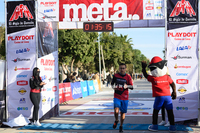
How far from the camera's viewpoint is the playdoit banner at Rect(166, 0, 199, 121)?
9.27 m

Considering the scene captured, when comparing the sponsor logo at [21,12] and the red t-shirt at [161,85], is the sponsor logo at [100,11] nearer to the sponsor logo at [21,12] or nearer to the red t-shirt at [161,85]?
the sponsor logo at [21,12]

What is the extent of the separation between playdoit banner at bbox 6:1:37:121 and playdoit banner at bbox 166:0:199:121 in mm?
4682

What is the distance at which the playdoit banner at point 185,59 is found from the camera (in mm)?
9273

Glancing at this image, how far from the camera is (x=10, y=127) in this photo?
30.6 feet

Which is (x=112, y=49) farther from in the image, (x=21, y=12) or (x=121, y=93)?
(x=121, y=93)

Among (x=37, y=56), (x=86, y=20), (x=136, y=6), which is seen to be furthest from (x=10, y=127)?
(x=136, y=6)

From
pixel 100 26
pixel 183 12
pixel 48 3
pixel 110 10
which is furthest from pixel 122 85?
pixel 48 3

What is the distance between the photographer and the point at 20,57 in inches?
392

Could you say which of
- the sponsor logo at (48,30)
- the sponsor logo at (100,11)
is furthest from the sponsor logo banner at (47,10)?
the sponsor logo at (48,30)

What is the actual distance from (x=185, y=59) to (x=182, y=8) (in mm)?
1682

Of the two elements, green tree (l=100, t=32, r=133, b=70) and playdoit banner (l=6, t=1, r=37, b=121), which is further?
green tree (l=100, t=32, r=133, b=70)

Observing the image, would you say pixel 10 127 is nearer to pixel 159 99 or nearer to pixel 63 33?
pixel 159 99

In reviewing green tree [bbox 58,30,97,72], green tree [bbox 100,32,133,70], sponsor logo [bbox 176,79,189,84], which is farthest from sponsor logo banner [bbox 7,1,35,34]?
green tree [bbox 100,32,133,70]

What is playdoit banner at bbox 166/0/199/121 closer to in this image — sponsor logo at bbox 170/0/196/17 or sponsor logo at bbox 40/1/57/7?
sponsor logo at bbox 170/0/196/17
